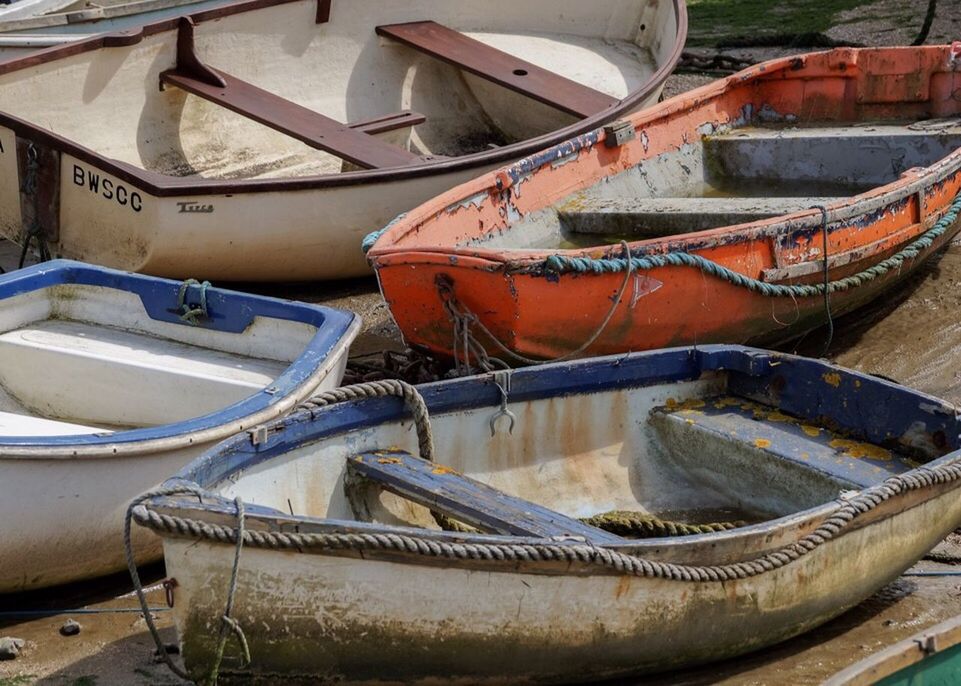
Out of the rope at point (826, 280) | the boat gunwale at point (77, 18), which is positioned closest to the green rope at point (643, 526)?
the rope at point (826, 280)

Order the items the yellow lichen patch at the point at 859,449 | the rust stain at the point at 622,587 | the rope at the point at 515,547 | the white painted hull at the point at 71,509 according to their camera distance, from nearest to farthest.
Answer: the rope at the point at 515,547 → the rust stain at the point at 622,587 → the white painted hull at the point at 71,509 → the yellow lichen patch at the point at 859,449

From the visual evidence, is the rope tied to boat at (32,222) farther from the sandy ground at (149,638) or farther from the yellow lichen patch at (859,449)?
the yellow lichen patch at (859,449)

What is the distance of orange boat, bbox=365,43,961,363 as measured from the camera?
5.78 meters

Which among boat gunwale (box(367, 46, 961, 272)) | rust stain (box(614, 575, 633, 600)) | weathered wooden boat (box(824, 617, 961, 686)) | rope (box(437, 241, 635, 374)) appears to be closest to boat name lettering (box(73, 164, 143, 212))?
boat gunwale (box(367, 46, 961, 272))

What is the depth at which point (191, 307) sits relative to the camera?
220 inches

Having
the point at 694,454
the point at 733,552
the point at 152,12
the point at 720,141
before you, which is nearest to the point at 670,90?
the point at 720,141

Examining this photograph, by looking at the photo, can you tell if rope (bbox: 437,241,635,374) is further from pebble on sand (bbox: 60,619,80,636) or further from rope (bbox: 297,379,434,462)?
pebble on sand (bbox: 60,619,80,636)

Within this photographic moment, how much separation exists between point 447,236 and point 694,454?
175 centimetres

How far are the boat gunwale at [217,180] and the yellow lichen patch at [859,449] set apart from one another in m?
2.89

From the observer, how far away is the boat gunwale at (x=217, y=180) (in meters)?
6.77

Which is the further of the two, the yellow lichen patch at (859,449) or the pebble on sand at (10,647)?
the yellow lichen patch at (859,449)

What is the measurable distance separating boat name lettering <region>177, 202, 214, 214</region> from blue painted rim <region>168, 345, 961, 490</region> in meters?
2.45

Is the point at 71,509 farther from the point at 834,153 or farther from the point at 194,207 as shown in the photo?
the point at 834,153

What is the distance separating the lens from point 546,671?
4.04m
